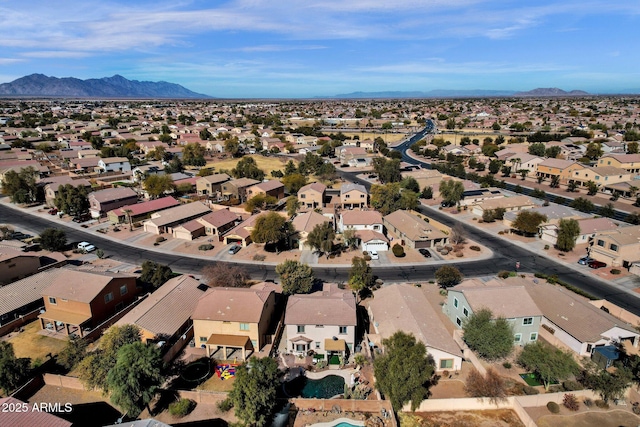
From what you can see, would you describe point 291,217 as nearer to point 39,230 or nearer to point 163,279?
point 163,279

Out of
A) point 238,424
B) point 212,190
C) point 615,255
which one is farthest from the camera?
point 212,190

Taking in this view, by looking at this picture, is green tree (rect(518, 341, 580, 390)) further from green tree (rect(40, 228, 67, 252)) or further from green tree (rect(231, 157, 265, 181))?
green tree (rect(231, 157, 265, 181))

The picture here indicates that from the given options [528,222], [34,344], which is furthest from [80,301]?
[528,222]

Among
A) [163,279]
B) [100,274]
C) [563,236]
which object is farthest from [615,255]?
[100,274]

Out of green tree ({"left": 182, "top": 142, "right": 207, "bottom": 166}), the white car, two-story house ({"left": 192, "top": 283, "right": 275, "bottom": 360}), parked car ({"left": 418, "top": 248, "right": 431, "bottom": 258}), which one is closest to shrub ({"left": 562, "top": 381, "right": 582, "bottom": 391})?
two-story house ({"left": 192, "top": 283, "right": 275, "bottom": 360})

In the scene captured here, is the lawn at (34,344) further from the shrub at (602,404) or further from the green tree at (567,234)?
the green tree at (567,234)

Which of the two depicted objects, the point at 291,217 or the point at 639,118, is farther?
the point at 639,118

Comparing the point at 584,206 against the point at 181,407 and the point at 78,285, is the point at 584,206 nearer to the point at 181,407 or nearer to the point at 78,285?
the point at 181,407
